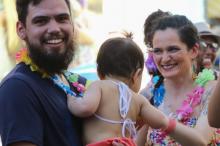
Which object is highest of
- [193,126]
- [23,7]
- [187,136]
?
[23,7]

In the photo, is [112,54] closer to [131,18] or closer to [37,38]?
[37,38]

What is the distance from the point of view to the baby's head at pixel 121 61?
286cm

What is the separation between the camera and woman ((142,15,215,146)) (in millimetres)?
3404

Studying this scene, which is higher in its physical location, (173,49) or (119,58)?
(119,58)

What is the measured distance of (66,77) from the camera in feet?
9.50

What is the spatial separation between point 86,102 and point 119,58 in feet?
1.17

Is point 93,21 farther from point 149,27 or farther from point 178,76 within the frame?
point 178,76

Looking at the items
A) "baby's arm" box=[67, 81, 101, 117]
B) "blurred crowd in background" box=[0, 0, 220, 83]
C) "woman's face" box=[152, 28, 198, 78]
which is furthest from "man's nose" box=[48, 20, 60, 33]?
"blurred crowd in background" box=[0, 0, 220, 83]

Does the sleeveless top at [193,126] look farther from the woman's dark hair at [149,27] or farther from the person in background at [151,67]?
the woman's dark hair at [149,27]

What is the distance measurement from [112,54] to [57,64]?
0.33 m

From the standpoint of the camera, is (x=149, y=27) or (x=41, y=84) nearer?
(x=41, y=84)

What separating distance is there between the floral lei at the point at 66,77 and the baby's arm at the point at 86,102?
0.07 metres

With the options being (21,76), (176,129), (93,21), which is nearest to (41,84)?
(21,76)

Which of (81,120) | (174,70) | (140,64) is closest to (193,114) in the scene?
(174,70)
